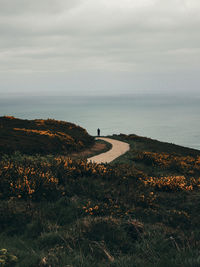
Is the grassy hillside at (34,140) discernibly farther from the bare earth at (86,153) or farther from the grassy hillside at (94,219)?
the grassy hillside at (94,219)

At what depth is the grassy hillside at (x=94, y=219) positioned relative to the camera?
4629 millimetres

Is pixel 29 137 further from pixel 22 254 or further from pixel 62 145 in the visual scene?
pixel 22 254

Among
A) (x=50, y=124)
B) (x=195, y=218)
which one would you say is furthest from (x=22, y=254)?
(x=50, y=124)

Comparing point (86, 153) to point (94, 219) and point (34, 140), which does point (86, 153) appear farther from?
point (94, 219)

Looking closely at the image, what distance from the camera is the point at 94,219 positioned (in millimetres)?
6309

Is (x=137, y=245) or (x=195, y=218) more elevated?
(x=137, y=245)

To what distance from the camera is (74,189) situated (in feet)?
30.0

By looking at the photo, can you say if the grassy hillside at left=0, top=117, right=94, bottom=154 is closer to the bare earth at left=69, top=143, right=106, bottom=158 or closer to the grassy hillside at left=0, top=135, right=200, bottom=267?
the bare earth at left=69, top=143, right=106, bottom=158

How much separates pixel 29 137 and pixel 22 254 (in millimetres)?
16320

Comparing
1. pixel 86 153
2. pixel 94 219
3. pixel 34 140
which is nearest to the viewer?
pixel 94 219

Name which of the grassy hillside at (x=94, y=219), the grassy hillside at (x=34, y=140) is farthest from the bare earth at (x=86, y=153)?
the grassy hillside at (x=94, y=219)

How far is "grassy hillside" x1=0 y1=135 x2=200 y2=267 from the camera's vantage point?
463 centimetres

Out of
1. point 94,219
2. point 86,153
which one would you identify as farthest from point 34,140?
point 94,219

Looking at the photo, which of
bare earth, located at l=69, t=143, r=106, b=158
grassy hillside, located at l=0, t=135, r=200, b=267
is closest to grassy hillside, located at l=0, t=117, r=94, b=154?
bare earth, located at l=69, t=143, r=106, b=158
